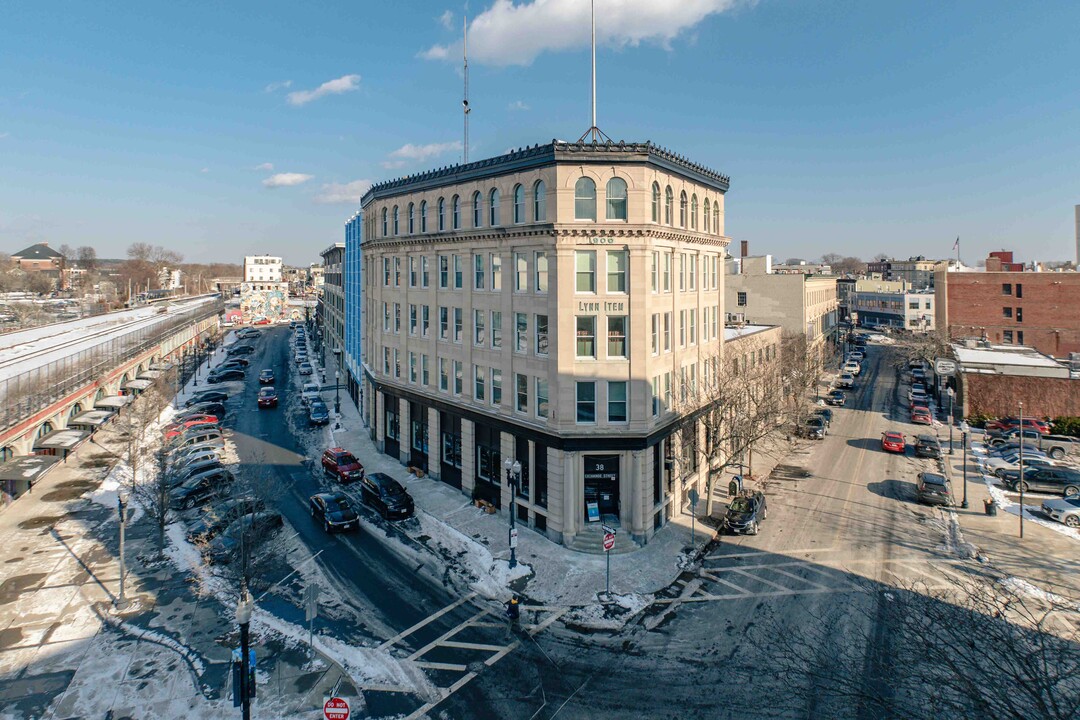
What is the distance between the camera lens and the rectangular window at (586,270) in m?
26.9

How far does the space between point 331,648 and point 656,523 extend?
15283 mm

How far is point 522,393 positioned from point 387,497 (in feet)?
28.7

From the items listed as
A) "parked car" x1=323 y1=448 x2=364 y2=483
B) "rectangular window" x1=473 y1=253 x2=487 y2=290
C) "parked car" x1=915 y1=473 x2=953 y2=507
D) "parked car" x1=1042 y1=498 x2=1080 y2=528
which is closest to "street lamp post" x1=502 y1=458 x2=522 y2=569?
"rectangular window" x1=473 y1=253 x2=487 y2=290

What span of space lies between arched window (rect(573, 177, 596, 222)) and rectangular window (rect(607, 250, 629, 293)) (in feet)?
6.12

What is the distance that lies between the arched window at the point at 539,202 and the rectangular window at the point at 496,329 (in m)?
5.32

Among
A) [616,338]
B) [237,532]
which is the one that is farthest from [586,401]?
[237,532]

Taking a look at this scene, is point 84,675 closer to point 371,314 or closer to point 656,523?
point 656,523

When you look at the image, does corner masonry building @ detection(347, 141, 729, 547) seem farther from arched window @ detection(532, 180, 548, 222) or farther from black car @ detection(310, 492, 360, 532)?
black car @ detection(310, 492, 360, 532)

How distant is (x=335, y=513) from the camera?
1123 inches

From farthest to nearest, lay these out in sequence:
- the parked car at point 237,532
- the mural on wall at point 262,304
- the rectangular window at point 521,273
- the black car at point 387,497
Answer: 1. the mural on wall at point 262,304
2. the black car at point 387,497
3. the rectangular window at point 521,273
4. the parked car at point 237,532

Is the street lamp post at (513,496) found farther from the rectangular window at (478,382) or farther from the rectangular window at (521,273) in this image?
the rectangular window at (521,273)

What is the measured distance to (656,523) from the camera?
2814 centimetres

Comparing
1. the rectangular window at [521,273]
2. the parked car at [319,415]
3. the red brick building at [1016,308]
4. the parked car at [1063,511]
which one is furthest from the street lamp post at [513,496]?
the red brick building at [1016,308]

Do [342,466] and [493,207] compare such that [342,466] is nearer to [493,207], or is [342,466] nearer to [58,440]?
[493,207]
